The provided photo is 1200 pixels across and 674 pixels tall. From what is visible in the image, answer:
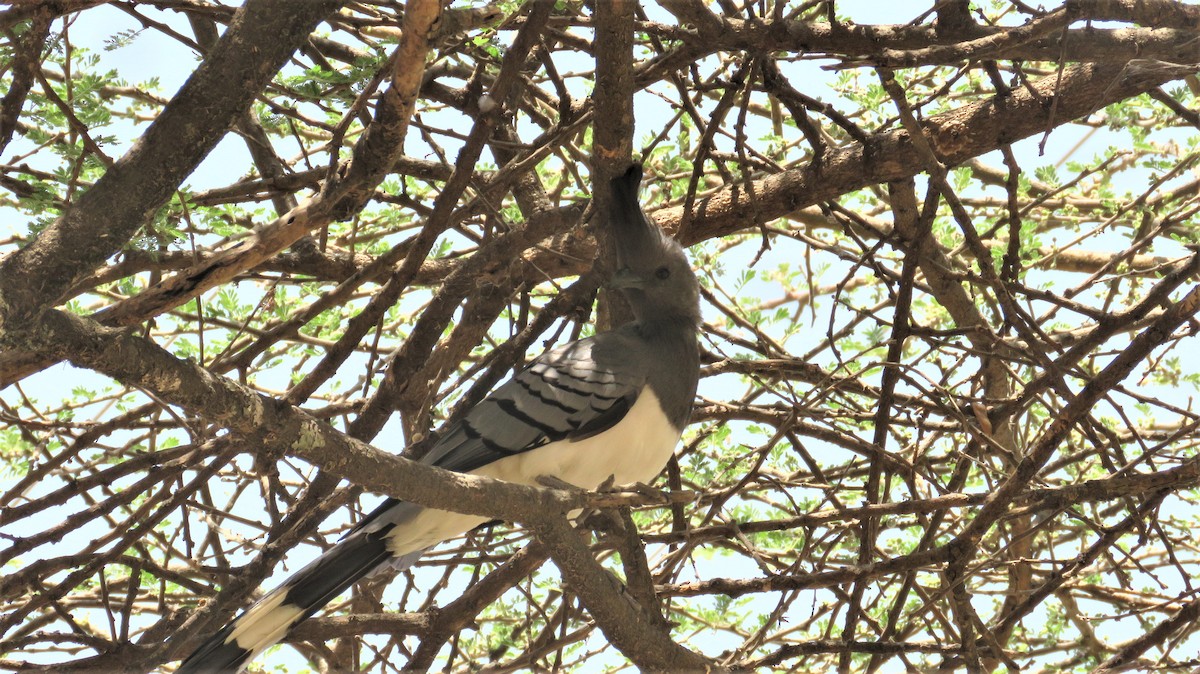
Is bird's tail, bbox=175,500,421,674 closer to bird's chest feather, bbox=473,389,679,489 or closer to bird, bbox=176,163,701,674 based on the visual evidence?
bird, bbox=176,163,701,674

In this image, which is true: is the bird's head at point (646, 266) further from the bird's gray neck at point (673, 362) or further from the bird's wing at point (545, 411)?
the bird's wing at point (545, 411)

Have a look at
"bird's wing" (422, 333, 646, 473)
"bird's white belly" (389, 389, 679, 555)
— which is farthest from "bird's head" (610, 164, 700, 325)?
"bird's white belly" (389, 389, 679, 555)

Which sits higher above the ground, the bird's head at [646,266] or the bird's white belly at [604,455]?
the bird's head at [646,266]

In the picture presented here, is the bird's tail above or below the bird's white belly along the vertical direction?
below

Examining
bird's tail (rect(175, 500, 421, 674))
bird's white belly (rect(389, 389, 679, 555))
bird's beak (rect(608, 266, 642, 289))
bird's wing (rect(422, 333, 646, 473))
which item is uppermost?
bird's beak (rect(608, 266, 642, 289))

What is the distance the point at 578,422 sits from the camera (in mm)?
4578

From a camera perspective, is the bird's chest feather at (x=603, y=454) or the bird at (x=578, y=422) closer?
the bird at (x=578, y=422)

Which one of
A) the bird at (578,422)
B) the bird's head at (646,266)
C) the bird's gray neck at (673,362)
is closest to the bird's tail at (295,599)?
the bird at (578,422)

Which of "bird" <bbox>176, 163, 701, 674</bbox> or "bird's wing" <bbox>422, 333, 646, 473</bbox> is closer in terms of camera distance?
"bird" <bbox>176, 163, 701, 674</bbox>

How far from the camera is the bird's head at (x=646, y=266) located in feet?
15.6

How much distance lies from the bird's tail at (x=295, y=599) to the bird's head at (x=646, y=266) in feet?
A: 5.11

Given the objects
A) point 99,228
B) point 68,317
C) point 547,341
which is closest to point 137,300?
point 99,228

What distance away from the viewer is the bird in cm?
429

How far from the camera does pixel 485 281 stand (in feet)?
15.6
